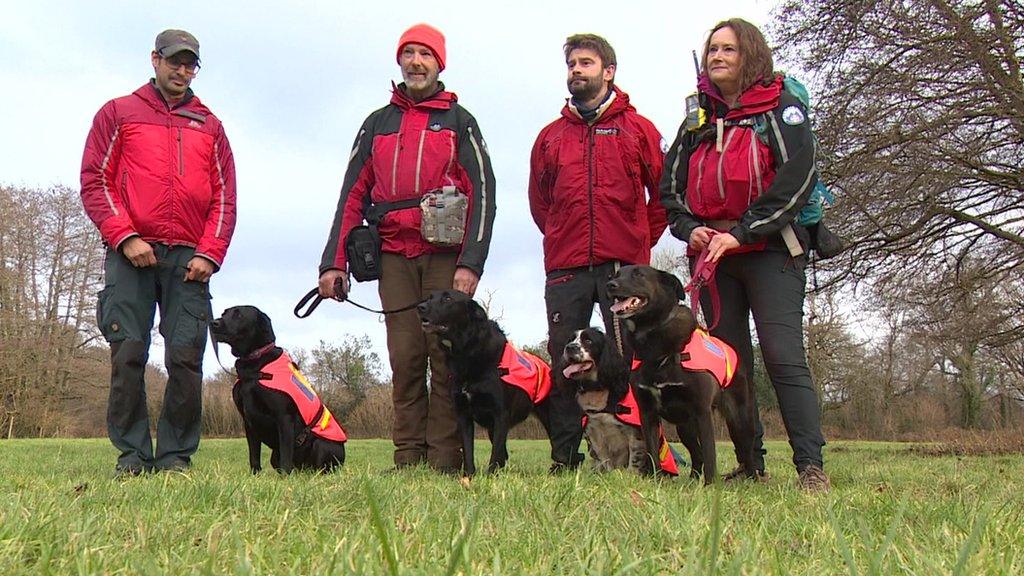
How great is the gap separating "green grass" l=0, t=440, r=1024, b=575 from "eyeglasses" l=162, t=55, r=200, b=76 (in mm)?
3042

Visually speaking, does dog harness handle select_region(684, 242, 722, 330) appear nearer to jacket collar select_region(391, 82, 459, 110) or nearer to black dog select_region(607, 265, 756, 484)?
black dog select_region(607, 265, 756, 484)

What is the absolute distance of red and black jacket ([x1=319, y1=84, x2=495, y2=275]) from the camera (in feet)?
16.7

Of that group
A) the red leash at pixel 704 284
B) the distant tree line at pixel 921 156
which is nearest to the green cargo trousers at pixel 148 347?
the red leash at pixel 704 284

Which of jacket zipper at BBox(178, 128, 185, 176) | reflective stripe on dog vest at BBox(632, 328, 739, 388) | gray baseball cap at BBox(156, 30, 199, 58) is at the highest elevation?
gray baseball cap at BBox(156, 30, 199, 58)

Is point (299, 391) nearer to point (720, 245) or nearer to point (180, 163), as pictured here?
point (180, 163)

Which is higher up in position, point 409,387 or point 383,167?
point 383,167

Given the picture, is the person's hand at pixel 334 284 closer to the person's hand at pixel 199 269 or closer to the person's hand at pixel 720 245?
the person's hand at pixel 199 269

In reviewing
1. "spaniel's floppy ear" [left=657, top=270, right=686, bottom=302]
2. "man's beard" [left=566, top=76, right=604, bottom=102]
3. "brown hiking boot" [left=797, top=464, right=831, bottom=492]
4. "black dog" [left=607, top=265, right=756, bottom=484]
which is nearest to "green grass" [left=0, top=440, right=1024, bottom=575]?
"brown hiking boot" [left=797, top=464, right=831, bottom=492]

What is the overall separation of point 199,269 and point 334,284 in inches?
34.8

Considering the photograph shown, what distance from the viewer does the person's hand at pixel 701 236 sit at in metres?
4.08

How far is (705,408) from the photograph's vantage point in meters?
3.95

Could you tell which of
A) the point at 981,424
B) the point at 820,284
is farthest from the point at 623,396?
the point at 981,424

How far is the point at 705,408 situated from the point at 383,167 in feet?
8.65

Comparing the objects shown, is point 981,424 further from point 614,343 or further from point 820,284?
point 614,343
